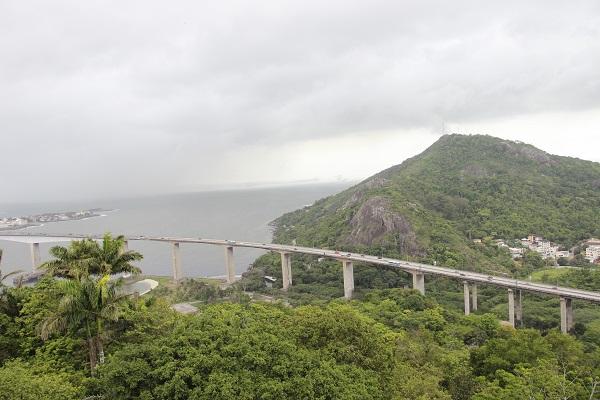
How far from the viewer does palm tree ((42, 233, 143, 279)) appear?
46.6 ft

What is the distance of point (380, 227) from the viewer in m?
73.1

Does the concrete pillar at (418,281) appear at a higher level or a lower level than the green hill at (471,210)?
lower

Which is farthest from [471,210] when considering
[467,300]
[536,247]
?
[467,300]

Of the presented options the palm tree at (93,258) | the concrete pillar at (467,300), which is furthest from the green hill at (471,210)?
the palm tree at (93,258)

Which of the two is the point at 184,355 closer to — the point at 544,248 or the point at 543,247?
the point at 544,248

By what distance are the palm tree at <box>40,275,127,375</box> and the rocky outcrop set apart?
57388 mm

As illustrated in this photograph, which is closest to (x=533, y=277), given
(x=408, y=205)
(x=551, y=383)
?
(x=408, y=205)

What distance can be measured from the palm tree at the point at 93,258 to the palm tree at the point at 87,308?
4.22 feet

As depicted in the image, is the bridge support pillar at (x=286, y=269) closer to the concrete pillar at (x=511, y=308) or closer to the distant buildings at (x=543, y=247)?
the concrete pillar at (x=511, y=308)

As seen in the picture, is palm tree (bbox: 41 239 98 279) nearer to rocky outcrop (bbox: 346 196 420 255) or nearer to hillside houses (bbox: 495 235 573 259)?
rocky outcrop (bbox: 346 196 420 255)

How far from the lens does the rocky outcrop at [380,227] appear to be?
6788cm

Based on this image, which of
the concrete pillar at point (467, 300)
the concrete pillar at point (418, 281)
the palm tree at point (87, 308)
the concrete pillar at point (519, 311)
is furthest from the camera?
the concrete pillar at point (418, 281)

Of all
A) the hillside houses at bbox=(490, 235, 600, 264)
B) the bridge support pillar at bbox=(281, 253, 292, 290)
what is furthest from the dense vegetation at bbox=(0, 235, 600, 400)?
the hillside houses at bbox=(490, 235, 600, 264)

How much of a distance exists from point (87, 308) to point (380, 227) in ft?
→ 209
